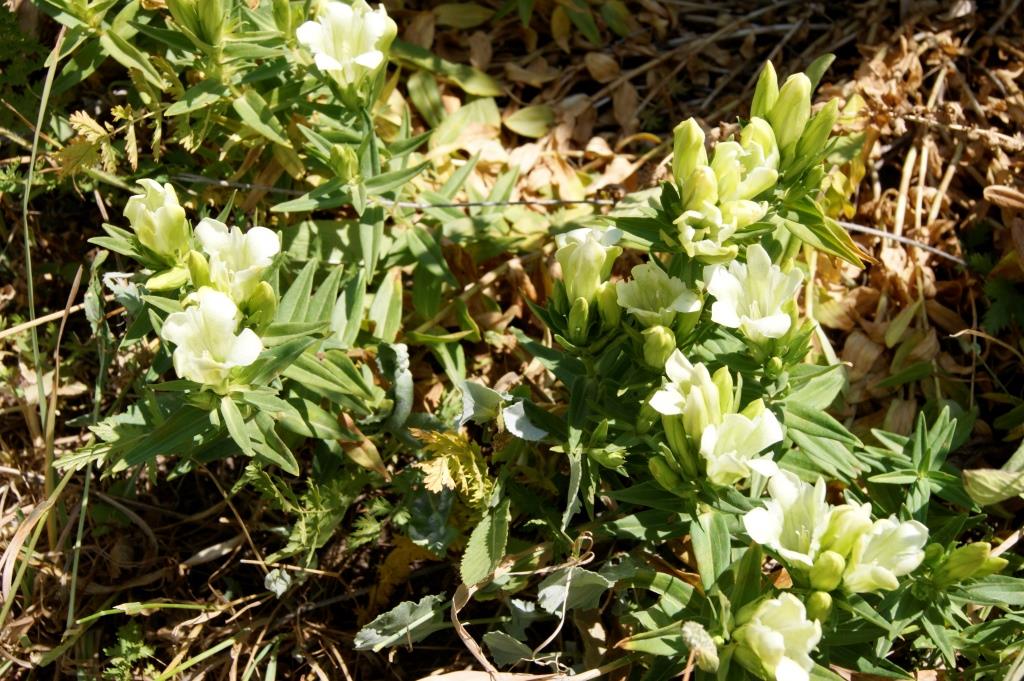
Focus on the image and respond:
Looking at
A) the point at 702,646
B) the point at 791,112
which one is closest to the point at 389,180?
the point at 791,112

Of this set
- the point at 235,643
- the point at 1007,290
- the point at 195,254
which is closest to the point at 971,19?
the point at 1007,290

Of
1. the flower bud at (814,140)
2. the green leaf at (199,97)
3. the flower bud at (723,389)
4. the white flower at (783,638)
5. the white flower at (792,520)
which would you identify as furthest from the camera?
the green leaf at (199,97)

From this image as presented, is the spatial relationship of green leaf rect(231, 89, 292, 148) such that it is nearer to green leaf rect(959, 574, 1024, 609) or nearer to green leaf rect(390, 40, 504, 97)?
green leaf rect(390, 40, 504, 97)

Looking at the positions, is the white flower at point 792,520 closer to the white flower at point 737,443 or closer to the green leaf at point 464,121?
the white flower at point 737,443

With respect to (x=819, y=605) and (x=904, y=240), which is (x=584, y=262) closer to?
(x=819, y=605)

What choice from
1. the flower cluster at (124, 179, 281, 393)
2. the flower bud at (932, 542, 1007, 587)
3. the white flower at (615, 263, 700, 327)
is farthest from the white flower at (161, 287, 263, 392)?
the flower bud at (932, 542, 1007, 587)

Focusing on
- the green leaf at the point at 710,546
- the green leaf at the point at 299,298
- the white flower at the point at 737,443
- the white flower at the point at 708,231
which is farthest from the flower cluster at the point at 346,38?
the green leaf at the point at 710,546

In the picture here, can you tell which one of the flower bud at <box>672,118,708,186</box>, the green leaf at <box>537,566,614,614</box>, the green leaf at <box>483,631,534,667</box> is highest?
the flower bud at <box>672,118,708,186</box>
